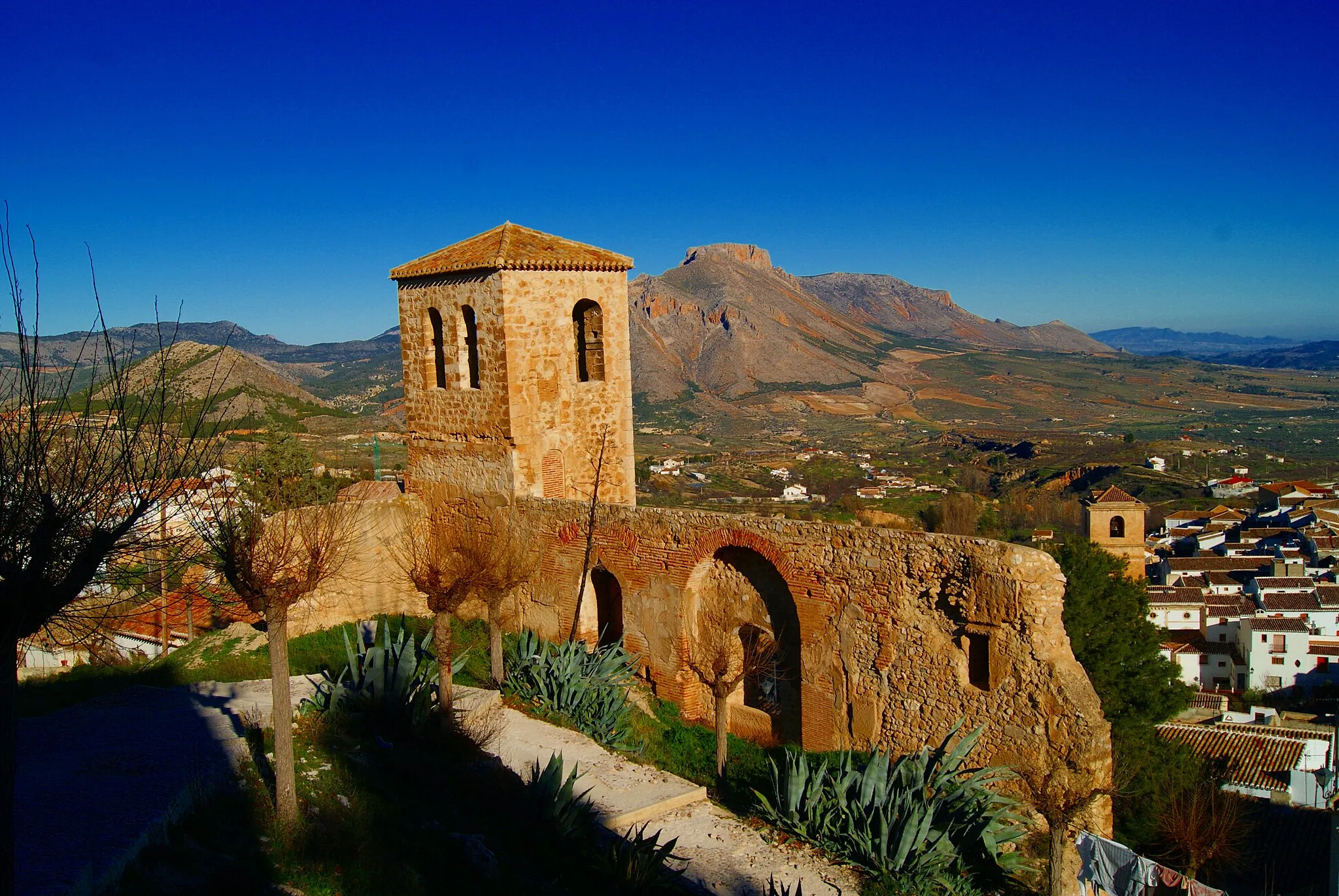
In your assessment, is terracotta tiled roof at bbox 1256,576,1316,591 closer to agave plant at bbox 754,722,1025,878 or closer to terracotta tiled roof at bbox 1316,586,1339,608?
terracotta tiled roof at bbox 1316,586,1339,608

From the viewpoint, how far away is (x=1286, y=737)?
85.2 ft

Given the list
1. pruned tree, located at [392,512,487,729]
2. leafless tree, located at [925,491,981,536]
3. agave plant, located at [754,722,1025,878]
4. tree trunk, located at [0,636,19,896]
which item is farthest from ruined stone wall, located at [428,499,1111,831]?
leafless tree, located at [925,491,981,536]

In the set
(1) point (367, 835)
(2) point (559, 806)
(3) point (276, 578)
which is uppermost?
(3) point (276, 578)

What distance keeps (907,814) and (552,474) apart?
20.7ft

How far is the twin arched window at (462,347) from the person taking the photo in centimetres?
1206

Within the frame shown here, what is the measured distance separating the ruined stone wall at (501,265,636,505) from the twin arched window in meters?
0.76

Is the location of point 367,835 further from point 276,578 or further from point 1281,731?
point 1281,731

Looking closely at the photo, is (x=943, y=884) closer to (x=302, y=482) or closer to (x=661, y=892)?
(x=661, y=892)

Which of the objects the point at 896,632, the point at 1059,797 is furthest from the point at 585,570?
the point at 1059,797

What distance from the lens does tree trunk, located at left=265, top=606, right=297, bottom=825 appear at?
237 inches

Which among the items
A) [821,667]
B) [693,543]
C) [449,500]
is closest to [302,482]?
[449,500]

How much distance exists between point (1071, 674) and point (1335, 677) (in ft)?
138

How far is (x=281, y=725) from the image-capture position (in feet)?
19.8

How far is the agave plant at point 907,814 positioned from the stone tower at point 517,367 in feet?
17.8
